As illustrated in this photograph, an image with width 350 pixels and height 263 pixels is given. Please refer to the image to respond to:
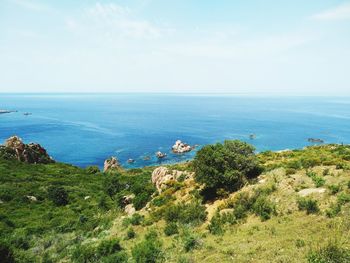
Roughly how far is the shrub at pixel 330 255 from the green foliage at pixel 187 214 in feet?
31.3

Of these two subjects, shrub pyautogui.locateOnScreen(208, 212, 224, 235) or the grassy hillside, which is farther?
shrub pyautogui.locateOnScreen(208, 212, 224, 235)

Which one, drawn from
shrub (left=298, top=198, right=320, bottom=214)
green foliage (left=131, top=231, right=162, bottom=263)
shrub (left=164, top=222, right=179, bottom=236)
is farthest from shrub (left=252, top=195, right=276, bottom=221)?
green foliage (left=131, top=231, right=162, bottom=263)

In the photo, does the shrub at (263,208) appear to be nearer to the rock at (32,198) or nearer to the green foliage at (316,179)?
the green foliage at (316,179)

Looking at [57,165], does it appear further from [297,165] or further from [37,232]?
[297,165]

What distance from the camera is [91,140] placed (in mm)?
126812

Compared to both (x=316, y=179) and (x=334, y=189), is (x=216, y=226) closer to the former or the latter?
(x=334, y=189)

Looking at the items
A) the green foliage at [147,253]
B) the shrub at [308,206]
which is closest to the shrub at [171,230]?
the green foliage at [147,253]

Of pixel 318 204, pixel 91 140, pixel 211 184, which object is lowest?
pixel 91 140

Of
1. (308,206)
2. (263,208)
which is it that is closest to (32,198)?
(263,208)

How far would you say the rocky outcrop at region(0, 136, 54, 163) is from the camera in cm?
6831

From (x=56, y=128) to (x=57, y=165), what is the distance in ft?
321

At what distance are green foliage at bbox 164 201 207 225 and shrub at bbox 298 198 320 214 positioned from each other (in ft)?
22.6

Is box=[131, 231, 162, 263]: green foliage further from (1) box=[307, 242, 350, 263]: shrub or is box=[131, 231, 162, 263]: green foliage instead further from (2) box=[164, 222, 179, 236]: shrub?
(1) box=[307, 242, 350, 263]: shrub

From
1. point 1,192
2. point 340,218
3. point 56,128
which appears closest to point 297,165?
point 340,218
